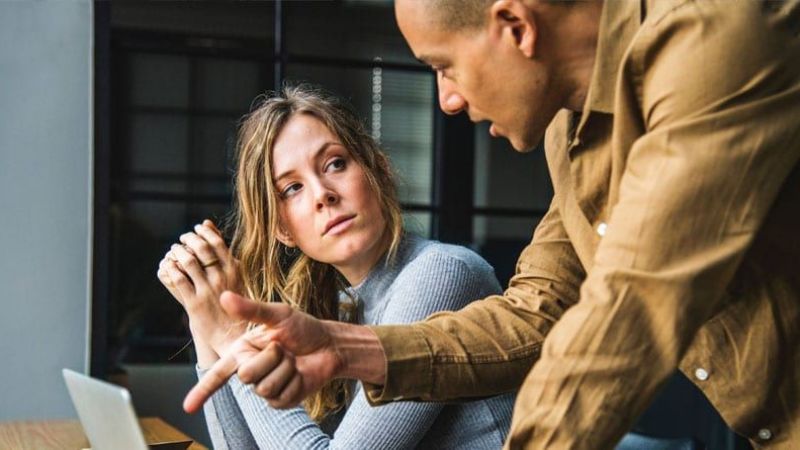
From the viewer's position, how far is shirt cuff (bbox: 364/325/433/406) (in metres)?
1.33

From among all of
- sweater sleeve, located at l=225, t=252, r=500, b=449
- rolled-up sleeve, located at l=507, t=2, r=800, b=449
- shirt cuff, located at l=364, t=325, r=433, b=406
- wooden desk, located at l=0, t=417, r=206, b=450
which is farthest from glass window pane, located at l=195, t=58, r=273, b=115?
rolled-up sleeve, located at l=507, t=2, r=800, b=449

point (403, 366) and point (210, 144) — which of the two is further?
point (210, 144)

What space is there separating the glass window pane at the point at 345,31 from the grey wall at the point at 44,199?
877 mm

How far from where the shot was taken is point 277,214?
2.12m

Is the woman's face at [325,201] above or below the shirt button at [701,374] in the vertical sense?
above

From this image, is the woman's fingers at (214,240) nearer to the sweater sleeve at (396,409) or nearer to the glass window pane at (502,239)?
the sweater sleeve at (396,409)

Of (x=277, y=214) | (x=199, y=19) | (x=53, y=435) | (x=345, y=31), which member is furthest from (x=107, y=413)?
(x=345, y=31)

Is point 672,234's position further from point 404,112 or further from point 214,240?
point 404,112

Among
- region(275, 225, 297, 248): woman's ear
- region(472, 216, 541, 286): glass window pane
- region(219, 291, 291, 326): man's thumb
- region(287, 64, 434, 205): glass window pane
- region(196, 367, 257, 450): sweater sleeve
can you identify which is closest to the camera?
region(219, 291, 291, 326): man's thumb

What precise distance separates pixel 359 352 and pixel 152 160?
3.51m

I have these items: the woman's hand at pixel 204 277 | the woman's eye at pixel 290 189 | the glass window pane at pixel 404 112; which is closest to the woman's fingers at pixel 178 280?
the woman's hand at pixel 204 277

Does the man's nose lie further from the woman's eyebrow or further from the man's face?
the woman's eyebrow

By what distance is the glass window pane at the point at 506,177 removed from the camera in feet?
15.8

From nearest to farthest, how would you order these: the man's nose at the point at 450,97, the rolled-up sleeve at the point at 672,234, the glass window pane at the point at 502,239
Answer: the rolled-up sleeve at the point at 672,234 < the man's nose at the point at 450,97 < the glass window pane at the point at 502,239
